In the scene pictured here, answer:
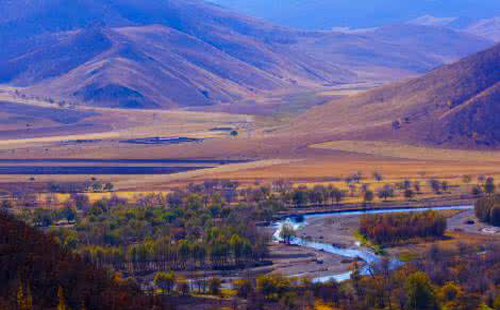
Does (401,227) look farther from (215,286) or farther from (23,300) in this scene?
(23,300)

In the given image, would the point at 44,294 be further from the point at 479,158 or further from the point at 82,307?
the point at 479,158

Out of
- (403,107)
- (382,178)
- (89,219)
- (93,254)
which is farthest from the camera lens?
(403,107)

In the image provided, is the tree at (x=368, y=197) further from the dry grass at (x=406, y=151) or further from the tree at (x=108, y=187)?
the dry grass at (x=406, y=151)

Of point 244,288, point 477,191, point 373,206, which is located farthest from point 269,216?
point 244,288

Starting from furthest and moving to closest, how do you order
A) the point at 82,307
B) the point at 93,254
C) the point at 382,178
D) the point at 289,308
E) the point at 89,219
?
the point at 382,178, the point at 89,219, the point at 93,254, the point at 289,308, the point at 82,307

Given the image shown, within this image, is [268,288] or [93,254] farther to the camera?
[93,254]

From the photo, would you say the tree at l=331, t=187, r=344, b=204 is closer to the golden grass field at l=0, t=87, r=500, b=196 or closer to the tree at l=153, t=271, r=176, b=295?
the golden grass field at l=0, t=87, r=500, b=196

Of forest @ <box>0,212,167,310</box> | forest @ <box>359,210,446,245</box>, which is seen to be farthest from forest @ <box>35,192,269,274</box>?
forest @ <box>0,212,167,310</box>

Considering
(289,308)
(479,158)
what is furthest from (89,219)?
(479,158)

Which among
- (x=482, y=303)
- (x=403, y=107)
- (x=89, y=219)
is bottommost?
(x=482, y=303)
